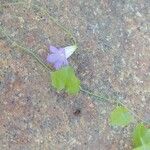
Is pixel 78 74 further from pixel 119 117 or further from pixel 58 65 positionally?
pixel 119 117

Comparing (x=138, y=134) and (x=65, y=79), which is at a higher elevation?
(x=65, y=79)

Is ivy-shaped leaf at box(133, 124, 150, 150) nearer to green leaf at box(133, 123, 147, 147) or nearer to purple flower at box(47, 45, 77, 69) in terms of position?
green leaf at box(133, 123, 147, 147)

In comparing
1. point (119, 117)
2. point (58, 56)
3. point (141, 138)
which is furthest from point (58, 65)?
point (141, 138)

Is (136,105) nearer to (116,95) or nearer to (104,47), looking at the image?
(116,95)

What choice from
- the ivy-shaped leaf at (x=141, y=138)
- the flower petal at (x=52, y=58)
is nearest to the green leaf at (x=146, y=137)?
the ivy-shaped leaf at (x=141, y=138)

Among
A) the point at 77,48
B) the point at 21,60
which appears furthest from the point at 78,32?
A: the point at 21,60

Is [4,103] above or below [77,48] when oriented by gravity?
below

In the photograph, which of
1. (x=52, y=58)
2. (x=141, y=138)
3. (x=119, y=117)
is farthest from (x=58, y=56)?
(x=141, y=138)
